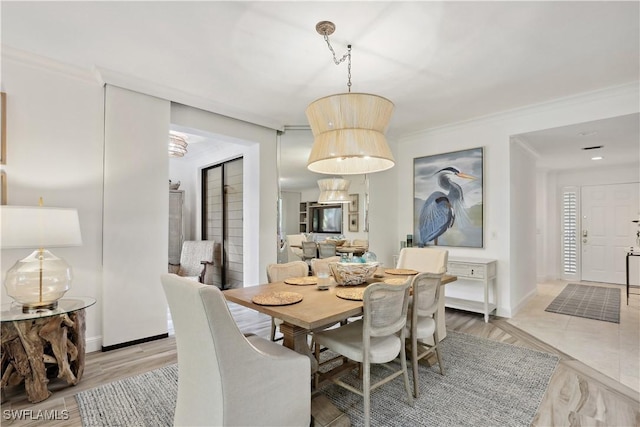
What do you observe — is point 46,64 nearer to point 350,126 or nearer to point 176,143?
point 176,143

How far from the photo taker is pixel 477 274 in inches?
150

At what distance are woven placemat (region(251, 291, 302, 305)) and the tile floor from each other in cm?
257

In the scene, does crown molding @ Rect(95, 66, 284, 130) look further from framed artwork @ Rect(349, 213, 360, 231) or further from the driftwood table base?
the driftwood table base

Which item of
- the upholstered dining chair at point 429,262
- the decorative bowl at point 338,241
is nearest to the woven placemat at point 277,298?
the upholstered dining chair at point 429,262

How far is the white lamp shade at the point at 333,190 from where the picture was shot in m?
4.06

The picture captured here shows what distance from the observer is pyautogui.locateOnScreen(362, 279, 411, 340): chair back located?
1.75 meters

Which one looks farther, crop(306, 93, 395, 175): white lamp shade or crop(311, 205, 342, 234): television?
crop(311, 205, 342, 234): television

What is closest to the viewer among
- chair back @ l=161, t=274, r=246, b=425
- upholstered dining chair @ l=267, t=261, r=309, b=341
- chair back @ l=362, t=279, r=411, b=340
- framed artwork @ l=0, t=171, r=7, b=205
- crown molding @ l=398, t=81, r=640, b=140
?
chair back @ l=161, t=274, r=246, b=425

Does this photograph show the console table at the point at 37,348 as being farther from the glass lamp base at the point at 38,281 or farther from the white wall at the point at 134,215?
the white wall at the point at 134,215

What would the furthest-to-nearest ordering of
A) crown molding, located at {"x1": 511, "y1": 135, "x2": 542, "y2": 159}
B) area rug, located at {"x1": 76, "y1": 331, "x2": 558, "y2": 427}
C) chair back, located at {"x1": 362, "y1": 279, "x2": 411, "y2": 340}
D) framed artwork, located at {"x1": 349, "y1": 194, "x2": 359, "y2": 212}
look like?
framed artwork, located at {"x1": 349, "y1": 194, "x2": 359, "y2": 212}, crown molding, located at {"x1": 511, "y1": 135, "x2": 542, "y2": 159}, area rug, located at {"x1": 76, "y1": 331, "x2": 558, "y2": 427}, chair back, located at {"x1": 362, "y1": 279, "x2": 411, "y2": 340}

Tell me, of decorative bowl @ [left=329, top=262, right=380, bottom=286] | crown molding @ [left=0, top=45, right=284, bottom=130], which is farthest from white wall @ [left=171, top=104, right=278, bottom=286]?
decorative bowl @ [left=329, top=262, right=380, bottom=286]

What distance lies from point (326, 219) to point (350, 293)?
7.78 feet

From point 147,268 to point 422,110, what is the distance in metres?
3.51

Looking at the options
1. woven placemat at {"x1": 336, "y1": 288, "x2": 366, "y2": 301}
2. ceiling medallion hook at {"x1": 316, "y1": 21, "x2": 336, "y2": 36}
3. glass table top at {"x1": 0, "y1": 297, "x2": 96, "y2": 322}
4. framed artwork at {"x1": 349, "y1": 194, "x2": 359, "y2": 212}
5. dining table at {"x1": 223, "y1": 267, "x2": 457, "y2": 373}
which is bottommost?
glass table top at {"x1": 0, "y1": 297, "x2": 96, "y2": 322}
